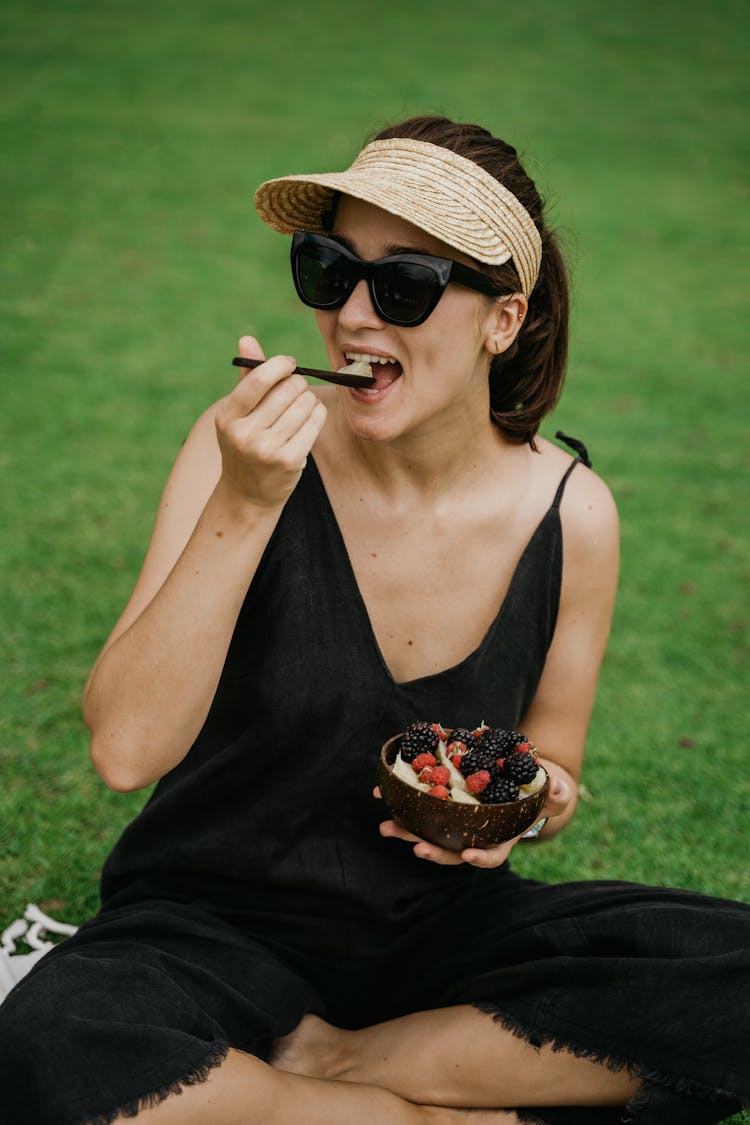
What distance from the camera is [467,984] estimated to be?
2.64 meters

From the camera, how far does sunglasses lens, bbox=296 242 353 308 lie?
2.45 meters

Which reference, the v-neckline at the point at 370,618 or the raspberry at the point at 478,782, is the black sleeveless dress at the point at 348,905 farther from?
the raspberry at the point at 478,782

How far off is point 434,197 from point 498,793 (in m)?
1.22

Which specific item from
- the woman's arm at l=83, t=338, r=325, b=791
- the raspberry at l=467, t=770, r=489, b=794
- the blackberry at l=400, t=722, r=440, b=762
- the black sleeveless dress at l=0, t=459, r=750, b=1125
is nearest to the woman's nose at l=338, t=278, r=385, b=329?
the woman's arm at l=83, t=338, r=325, b=791

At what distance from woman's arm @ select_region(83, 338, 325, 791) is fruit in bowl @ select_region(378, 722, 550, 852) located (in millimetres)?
427

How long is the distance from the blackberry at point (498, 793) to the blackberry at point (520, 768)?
30 mm

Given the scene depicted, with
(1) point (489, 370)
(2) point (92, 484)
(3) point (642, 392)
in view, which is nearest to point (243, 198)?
(3) point (642, 392)

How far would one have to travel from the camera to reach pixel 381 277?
2.41m

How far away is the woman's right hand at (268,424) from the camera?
82.5 inches

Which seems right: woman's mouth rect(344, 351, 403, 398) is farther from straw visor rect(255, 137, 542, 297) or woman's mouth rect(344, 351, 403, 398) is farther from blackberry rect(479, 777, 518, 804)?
blackberry rect(479, 777, 518, 804)

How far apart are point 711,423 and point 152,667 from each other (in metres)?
6.01

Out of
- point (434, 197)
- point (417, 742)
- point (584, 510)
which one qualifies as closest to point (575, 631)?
point (584, 510)

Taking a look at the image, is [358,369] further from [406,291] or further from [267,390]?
[267,390]

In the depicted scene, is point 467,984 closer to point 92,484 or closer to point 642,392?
point 92,484
